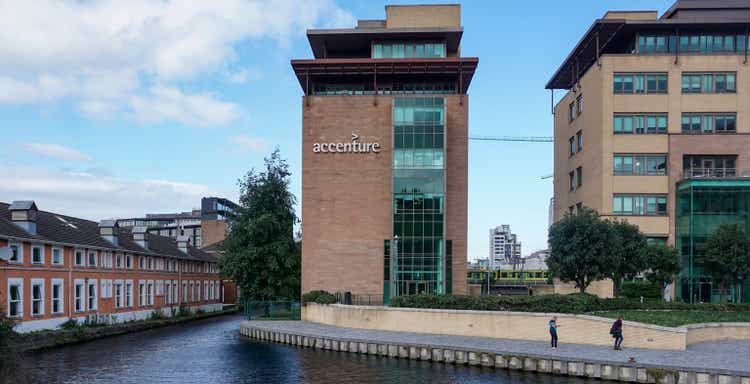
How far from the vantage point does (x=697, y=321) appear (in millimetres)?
39344

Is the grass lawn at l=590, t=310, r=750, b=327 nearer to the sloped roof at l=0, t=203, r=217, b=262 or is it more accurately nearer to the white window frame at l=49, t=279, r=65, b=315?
the white window frame at l=49, t=279, r=65, b=315

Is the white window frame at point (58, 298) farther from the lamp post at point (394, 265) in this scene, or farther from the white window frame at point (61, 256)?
the lamp post at point (394, 265)

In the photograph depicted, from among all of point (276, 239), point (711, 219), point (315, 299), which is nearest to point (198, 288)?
point (276, 239)

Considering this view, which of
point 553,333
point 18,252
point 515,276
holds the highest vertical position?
point 18,252

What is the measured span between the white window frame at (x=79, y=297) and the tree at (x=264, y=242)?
51.4ft

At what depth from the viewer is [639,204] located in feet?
206

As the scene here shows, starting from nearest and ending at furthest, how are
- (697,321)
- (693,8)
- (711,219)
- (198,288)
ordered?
(697,321) → (711,219) → (693,8) → (198,288)

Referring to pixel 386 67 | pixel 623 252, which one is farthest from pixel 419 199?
pixel 623 252

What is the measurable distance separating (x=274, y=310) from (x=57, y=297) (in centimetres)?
2073

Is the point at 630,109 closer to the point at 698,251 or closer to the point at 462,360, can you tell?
the point at 698,251

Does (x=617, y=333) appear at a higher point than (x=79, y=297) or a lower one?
higher

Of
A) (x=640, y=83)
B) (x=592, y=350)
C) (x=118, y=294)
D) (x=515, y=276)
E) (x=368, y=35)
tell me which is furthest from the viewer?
(x=515, y=276)

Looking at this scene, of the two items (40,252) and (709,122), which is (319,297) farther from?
(709,122)

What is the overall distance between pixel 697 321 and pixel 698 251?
Result: 23135 mm
